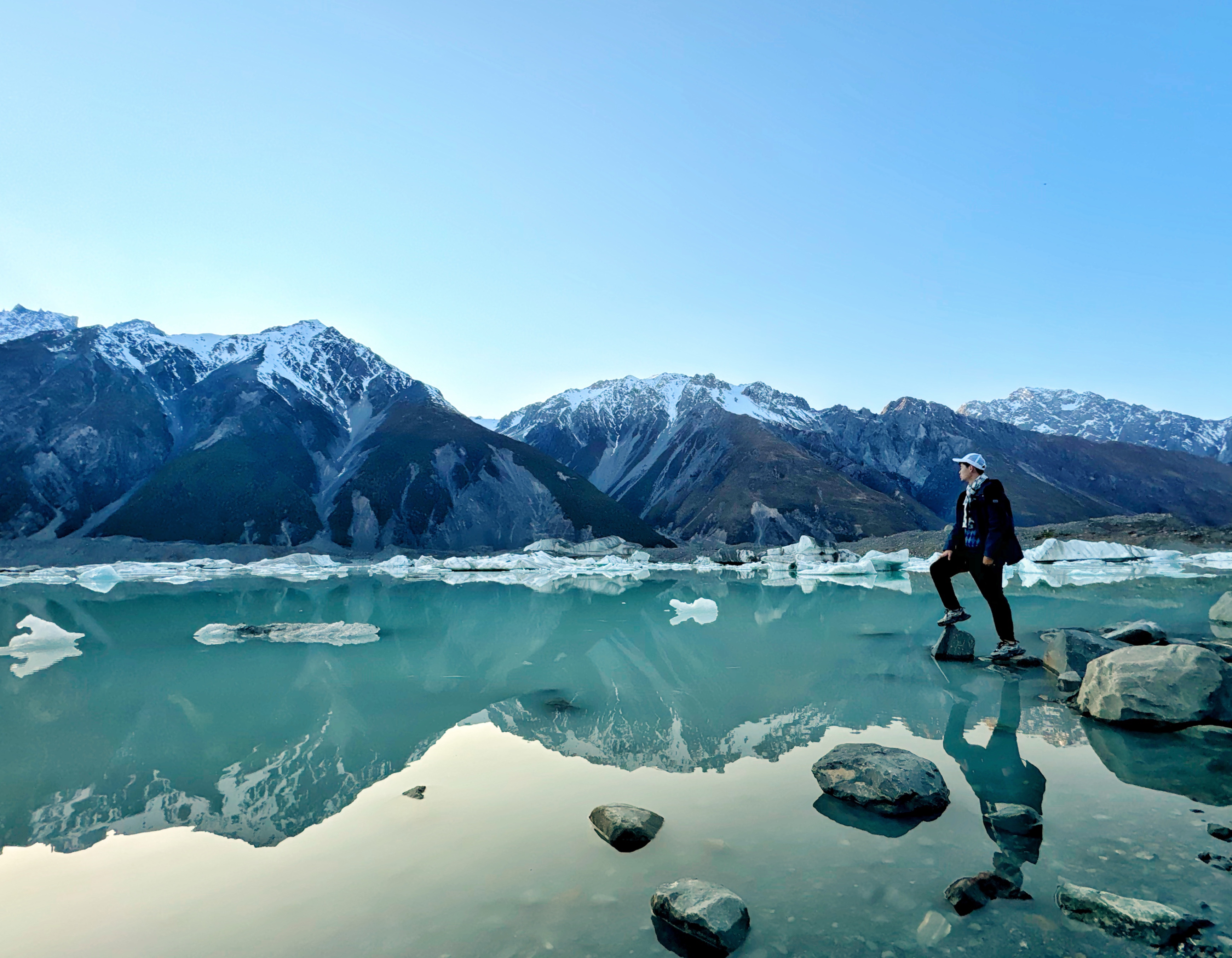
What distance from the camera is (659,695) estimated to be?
1041cm

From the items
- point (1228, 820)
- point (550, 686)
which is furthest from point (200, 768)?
point (1228, 820)

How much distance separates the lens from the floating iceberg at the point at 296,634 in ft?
61.1

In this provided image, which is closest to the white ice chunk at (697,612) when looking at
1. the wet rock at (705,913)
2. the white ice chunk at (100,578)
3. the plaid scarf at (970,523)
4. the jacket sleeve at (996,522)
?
the plaid scarf at (970,523)

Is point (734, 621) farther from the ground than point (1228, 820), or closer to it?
closer to it

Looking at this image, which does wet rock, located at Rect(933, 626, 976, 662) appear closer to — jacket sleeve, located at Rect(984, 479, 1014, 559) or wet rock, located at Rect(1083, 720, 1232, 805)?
jacket sleeve, located at Rect(984, 479, 1014, 559)

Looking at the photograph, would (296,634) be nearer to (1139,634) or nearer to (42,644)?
(42,644)

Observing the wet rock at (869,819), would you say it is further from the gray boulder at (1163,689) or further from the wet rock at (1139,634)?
the wet rock at (1139,634)

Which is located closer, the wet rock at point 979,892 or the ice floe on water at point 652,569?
the wet rock at point 979,892

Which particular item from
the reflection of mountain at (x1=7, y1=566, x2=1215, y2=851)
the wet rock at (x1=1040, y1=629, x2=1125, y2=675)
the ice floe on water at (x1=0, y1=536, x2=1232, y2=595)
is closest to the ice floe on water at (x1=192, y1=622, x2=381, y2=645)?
the reflection of mountain at (x1=7, y1=566, x2=1215, y2=851)

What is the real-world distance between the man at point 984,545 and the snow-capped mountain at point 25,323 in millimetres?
227349

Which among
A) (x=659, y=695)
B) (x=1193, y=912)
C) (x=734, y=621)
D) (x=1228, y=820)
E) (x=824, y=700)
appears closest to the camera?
(x=1193, y=912)

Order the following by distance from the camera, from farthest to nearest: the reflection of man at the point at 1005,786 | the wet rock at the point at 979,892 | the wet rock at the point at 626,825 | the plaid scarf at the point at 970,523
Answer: the plaid scarf at the point at 970,523 < the wet rock at the point at 626,825 < the reflection of man at the point at 1005,786 < the wet rock at the point at 979,892

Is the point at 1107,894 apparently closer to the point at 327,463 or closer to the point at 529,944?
the point at 529,944

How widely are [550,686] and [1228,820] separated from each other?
917 centimetres
